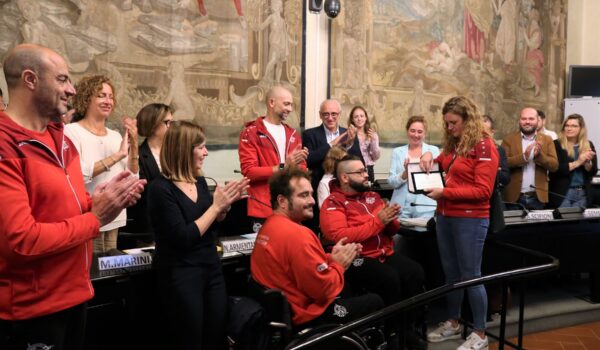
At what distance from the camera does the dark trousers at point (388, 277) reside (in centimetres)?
359

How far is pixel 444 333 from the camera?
404 cm

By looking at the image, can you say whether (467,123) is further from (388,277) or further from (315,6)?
(315,6)

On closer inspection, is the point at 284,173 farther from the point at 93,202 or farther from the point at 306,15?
the point at 306,15

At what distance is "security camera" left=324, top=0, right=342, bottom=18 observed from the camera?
649 cm

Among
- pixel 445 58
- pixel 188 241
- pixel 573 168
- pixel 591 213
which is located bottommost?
pixel 591 213

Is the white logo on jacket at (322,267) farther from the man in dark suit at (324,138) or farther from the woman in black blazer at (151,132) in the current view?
the man in dark suit at (324,138)

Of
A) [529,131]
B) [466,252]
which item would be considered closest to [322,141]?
[466,252]

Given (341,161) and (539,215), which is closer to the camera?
(341,161)

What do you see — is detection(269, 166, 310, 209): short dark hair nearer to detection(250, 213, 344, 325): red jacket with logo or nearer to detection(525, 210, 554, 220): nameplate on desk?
detection(250, 213, 344, 325): red jacket with logo

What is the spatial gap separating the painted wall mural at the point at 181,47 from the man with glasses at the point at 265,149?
1.41 metres

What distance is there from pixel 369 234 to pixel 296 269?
105 cm

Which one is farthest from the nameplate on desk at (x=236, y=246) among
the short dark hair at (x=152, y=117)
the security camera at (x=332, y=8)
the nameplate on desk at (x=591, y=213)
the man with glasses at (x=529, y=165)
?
the security camera at (x=332, y=8)

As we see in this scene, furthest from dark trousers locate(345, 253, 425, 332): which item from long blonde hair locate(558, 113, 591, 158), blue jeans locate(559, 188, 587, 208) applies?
long blonde hair locate(558, 113, 591, 158)

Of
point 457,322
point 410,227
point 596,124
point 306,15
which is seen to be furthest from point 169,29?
point 596,124
